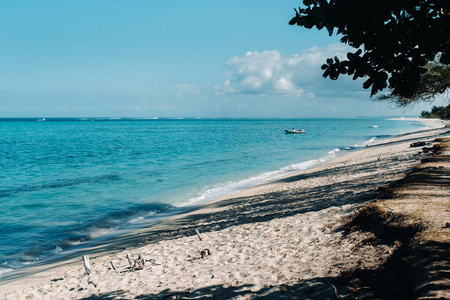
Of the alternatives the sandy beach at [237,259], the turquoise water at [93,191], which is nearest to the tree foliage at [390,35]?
the sandy beach at [237,259]

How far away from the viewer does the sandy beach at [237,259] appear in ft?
20.8

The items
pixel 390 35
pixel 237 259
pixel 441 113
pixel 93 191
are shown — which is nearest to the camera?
pixel 390 35

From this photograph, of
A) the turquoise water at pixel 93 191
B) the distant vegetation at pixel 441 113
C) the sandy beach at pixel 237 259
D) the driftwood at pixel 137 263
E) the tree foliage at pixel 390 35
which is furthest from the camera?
the distant vegetation at pixel 441 113

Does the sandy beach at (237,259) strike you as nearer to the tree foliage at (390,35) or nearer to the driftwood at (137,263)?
Answer: the driftwood at (137,263)

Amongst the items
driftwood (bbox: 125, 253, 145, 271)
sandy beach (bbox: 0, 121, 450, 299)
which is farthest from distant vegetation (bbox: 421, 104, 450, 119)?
driftwood (bbox: 125, 253, 145, 271)

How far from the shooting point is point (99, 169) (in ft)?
105

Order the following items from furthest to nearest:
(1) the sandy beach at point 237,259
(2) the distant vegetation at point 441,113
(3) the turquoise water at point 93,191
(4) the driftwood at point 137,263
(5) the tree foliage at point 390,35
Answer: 1. (2) the distant vegetation at point 441,113
2. (3) the turquoise water at point 93,191
3. (4) the driftwood at point 137,263
4. (1) the sandy beach at point 237,259
5. (5) the tree foliage at point 390,35

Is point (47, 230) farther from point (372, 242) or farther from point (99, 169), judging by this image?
point (99, 169)

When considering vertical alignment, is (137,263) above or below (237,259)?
below

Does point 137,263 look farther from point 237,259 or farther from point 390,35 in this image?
point 390,35

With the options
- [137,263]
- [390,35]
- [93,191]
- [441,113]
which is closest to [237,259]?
[137,263]

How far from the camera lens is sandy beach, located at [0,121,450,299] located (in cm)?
634

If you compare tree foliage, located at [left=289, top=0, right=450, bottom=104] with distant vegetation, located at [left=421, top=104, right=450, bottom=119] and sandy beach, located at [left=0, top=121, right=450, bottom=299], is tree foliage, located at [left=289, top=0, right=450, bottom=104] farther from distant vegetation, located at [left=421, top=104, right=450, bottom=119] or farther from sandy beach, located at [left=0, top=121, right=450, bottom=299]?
distant vegetation, located at [left=421, top=104, right=450, bottom=119]

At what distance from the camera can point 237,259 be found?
8.01m
